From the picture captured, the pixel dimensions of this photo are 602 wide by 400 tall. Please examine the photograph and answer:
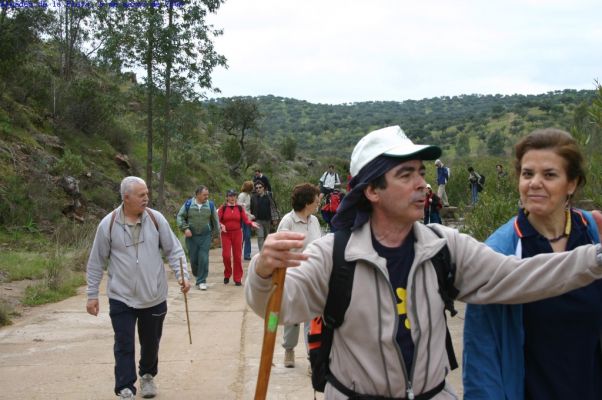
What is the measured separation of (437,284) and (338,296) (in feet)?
1.22

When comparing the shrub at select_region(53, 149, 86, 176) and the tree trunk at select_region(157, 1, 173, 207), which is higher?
the tree trunk at select_region(157, 1, 173, 207)

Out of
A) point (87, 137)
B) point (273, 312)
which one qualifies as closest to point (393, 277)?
point (273, 312)

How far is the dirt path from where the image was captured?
19.9 feet

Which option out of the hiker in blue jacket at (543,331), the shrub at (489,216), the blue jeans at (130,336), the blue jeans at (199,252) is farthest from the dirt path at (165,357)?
the hiker in blue jacket at (543,331)

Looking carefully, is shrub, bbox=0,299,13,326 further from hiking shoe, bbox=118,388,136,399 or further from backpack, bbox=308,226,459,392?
backpack, bbox=308,226,459,392

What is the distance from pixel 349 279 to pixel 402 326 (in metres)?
0.25

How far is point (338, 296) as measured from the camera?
93.1 inches

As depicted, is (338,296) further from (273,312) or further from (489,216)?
(489,216)

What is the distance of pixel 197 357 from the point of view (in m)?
7.23

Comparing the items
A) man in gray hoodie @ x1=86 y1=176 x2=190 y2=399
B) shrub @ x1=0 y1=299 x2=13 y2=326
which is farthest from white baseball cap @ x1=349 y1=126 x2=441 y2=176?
shrub @ x1=0 y1=299 x2=13 y2=326

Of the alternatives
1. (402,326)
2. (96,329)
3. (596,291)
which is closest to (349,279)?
(402,326)

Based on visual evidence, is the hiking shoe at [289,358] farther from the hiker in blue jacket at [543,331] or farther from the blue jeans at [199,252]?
the blue jeans at [199,252]

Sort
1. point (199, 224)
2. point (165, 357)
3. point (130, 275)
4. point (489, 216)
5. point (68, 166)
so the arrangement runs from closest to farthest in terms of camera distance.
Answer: point (130, 275)
point (165, 357)
point (489, 216)
point (199, 224)
point (68, 166)

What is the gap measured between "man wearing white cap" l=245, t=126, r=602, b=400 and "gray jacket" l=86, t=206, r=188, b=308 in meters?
3.36
